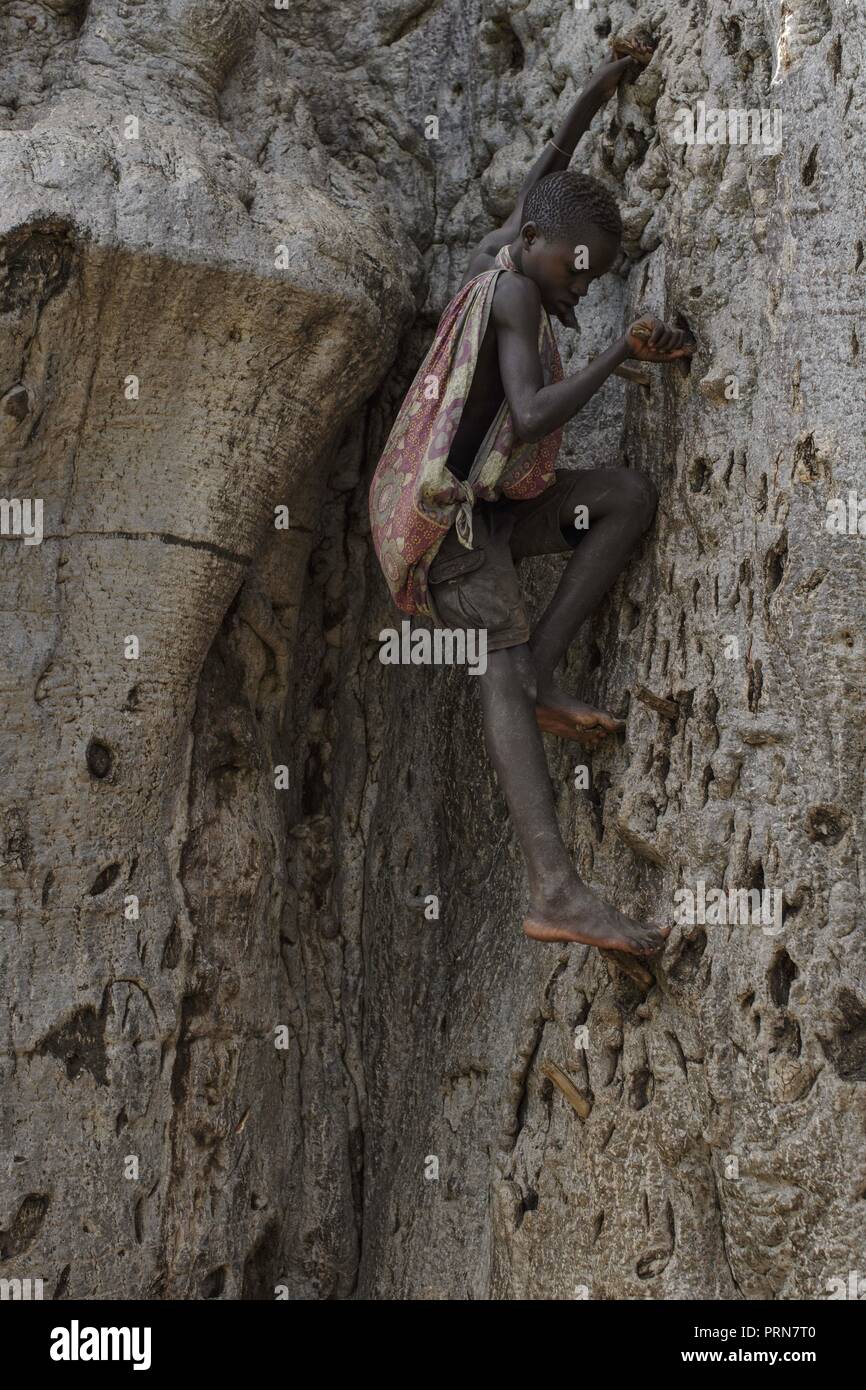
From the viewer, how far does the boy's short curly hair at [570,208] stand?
3955 millimetres

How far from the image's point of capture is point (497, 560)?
4156mm

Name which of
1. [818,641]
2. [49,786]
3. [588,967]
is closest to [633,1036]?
[588,967]

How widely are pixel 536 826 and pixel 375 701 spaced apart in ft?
3.64

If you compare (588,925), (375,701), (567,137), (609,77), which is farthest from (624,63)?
(588,925)

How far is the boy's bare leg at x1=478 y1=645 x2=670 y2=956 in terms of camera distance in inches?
154

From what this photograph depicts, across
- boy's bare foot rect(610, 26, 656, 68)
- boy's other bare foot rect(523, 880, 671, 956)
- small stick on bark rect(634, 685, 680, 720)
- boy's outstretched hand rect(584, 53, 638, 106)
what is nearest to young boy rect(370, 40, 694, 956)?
boy's other bare foot rect(523, 880, 671, 956)

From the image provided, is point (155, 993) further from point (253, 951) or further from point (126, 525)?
point (126, 525)

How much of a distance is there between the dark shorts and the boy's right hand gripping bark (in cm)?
36

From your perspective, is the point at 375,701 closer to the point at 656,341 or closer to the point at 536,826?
the point at 536,826

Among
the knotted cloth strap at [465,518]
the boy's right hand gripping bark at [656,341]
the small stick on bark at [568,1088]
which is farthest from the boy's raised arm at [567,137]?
the small stick on bark at [568,1088]

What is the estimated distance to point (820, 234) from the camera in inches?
151

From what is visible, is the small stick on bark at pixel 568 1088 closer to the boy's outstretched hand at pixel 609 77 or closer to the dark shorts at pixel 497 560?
the dark shorts at pixel 497 560

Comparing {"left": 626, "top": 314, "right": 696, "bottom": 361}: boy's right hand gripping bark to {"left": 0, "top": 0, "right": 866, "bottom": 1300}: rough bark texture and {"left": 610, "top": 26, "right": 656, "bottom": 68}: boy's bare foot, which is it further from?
{"left": 610, "top": 26, "right": 656, "bottom": 68}: boy's bare foot

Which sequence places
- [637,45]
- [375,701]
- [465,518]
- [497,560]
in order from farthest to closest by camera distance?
[375,701] < [637,45] < [497,560] < [465,518]
